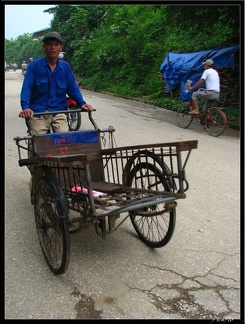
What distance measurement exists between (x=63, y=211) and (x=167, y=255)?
116cm

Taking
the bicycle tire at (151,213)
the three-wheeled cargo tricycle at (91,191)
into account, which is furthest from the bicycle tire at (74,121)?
the bicycle tire at (151,213)

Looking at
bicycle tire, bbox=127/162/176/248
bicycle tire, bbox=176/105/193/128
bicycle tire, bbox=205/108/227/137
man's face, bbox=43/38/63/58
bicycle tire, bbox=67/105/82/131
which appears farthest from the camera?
bicycle tire, bbox=176/105/193/128

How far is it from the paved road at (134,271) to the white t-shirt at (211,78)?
430cm

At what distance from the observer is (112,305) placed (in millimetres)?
2389

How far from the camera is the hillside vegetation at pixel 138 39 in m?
9.89

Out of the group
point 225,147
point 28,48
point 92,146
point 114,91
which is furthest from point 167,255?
point 28,48

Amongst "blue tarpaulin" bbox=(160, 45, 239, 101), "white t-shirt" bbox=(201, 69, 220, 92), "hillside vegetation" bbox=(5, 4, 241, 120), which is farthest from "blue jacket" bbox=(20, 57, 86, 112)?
"blue tarpaulin" bbox=(160, 45, 239, 101)

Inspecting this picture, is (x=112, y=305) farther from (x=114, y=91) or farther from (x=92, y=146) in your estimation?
(x=114, y=91)

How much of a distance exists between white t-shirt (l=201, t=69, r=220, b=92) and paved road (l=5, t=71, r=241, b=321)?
14.1 feet

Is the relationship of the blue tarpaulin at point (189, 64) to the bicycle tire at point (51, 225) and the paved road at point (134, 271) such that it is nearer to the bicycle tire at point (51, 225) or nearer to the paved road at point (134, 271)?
the paved road at point (134, 271)

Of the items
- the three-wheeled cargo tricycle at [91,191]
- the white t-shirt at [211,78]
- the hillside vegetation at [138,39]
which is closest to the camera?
the three-wheeled cargo tricycle at [91,191]

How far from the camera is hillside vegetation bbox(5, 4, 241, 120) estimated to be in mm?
9895

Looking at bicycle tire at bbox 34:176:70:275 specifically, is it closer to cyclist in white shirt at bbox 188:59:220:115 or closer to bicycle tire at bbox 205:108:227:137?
bicycle tire at bbox 205:108:227:137

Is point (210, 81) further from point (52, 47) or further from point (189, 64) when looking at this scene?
point (52, 47)
